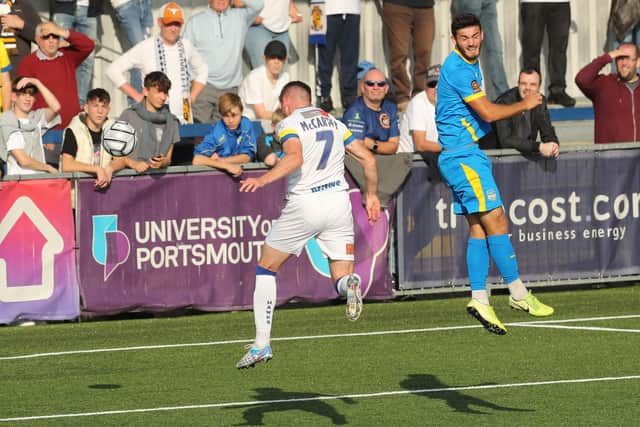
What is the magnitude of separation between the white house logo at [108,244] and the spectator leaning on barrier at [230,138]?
3.99 feet

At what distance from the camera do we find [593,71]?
17297 mm

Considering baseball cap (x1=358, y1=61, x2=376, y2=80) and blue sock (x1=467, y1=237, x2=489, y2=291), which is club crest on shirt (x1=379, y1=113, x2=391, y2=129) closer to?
baseball cap (x1=358, y1=61, x2=376, y2=80)

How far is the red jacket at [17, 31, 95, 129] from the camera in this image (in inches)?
669

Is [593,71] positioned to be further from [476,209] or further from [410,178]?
[476,209]

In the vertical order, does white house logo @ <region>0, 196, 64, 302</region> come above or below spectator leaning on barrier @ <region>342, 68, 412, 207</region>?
below

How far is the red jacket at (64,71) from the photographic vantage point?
17.0m

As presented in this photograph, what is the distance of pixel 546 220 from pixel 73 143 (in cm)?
530

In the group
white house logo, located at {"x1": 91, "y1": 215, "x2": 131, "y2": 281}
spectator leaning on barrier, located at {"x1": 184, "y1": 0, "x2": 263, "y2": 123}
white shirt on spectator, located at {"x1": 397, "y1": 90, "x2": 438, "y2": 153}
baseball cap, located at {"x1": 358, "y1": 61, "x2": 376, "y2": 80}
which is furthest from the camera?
spectator leaning on barrier, located at {"x1": 184, "y1": 0, "x2": 263, "y2": 123}

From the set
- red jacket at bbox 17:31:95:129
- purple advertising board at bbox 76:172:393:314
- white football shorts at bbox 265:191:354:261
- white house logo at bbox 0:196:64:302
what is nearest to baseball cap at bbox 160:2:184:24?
red jacket at bbox 17:31:95:129

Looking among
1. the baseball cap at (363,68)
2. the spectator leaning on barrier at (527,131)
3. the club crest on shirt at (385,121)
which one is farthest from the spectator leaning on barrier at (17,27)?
the spectator leaning on barrier at (527,131)

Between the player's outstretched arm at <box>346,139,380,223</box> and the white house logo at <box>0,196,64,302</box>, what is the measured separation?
15.4 feet

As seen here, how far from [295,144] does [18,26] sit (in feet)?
24.4

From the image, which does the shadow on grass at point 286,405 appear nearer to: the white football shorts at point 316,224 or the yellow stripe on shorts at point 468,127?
the white football shorts at point 316,224

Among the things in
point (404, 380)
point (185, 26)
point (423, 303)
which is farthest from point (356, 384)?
point (185, 26)
